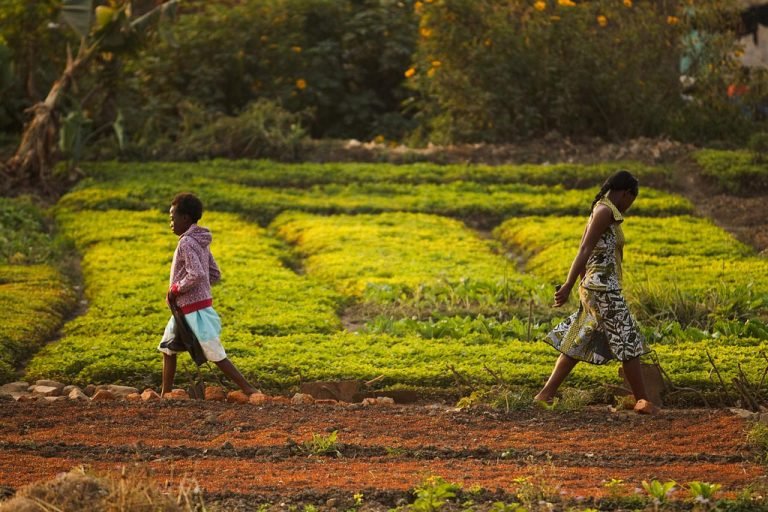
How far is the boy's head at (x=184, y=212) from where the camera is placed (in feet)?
30.8

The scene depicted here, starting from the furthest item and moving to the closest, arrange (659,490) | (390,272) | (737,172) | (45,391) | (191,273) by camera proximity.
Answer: (737,172), (390,272), (45,391), (191,273), (659,490)

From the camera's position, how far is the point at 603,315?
8.94 metres

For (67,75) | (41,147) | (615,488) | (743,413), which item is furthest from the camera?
(67,75)

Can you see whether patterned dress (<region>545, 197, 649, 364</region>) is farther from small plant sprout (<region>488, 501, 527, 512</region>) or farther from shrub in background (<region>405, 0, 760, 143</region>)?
shrub in background (<region>405, 0, 760, 143</region>)

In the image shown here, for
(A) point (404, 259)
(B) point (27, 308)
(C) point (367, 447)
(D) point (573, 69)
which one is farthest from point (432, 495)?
(D) point (573, 69)

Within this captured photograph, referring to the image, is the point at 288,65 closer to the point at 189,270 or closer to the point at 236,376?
the point at 189,270

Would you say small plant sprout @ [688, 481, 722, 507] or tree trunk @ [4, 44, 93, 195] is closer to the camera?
small plant sprout @ [688, 481, 722, 507]

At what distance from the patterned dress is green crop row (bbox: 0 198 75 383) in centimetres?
439

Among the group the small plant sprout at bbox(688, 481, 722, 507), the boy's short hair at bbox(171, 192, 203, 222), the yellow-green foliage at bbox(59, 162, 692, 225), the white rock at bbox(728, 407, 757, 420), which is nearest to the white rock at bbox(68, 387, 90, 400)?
the boy's short hair at bbox(171, 192, 203, 222)

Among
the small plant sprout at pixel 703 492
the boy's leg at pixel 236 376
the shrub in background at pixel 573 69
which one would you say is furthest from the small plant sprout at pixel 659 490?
the shrub in background at pixel 573 69

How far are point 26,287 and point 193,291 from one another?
456 cm

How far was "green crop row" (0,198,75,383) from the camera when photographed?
444 inches

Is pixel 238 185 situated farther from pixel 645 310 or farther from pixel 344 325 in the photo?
pixel 645 310

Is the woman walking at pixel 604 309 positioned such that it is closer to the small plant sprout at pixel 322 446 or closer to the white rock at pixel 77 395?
the small plant sprout at pixel 322 446
